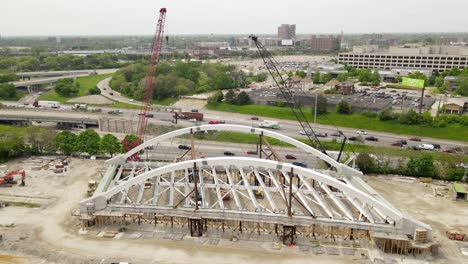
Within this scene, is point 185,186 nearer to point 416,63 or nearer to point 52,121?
point 52,121

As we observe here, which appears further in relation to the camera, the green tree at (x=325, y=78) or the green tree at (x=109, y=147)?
the green tree at (x=325, y=78)

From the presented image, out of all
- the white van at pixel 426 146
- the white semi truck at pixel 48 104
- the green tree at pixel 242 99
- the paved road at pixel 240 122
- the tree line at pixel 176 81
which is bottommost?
the white van at pixel 426 146

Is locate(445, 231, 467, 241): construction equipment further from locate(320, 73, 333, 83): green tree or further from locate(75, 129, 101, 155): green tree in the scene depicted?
locate(320, 73, 333, 83): green tree

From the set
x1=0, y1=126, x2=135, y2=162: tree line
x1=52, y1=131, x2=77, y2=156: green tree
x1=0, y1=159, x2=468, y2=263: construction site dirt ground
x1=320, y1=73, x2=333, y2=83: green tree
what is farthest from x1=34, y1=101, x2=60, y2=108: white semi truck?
x1=320, y1=73, x2=333, y2=83: green tree

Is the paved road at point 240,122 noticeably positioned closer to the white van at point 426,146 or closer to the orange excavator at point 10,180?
the white van at point 426,146

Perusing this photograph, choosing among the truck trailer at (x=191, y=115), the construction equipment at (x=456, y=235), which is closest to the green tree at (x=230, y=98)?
the truck trailer at (x=191, y=115)

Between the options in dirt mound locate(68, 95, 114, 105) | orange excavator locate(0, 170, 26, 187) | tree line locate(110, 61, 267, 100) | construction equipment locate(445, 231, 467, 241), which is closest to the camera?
construction equipment locate(445, 231, 467, 241)

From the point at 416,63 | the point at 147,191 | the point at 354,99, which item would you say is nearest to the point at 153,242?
the point at 147,191
